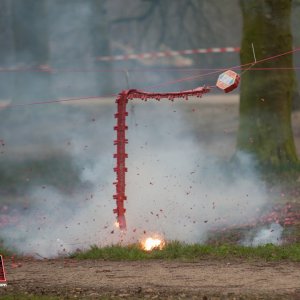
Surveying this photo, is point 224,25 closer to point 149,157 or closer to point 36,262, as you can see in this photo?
point 149,157

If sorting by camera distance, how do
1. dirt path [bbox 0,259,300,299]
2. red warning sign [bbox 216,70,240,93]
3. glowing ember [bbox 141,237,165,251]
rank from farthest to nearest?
glowing ember [bbox 141,237,165,251] < red warning sign [bbox 216,70,240,93] < dirt path [bbox 0,259,300,299]

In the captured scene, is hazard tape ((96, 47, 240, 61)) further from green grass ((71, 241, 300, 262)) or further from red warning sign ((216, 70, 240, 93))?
green grass ((71, 241, 300, 262))

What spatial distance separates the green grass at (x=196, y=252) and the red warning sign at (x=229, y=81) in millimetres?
1898

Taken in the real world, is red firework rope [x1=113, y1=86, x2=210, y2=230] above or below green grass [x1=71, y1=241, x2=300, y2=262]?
above

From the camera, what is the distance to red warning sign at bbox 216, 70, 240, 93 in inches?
390

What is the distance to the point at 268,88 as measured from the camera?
13297 mm

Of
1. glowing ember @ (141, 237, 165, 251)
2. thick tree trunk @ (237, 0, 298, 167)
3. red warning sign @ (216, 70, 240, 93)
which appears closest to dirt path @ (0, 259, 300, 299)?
glowing ember @ (141, 237, 165, 251)

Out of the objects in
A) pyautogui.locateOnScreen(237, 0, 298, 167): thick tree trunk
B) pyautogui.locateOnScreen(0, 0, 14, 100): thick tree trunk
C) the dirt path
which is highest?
pyautogui.locateOnScreen(0, 0, 14, 100): thick tree trunk

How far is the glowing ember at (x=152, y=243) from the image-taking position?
10.2m

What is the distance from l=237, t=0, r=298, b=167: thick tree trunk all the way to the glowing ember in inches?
131

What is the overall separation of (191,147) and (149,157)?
1.12 meters

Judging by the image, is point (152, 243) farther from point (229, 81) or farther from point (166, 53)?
point (166, 53)

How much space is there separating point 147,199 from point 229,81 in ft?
8.98

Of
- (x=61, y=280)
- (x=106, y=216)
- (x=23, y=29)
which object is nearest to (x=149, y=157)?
(x=106, y=216)
